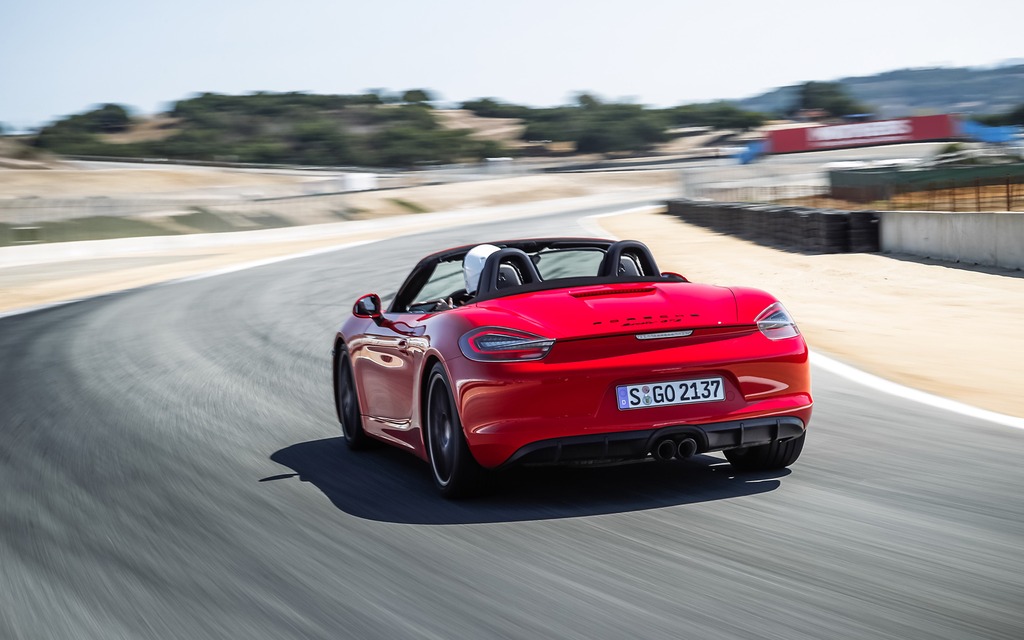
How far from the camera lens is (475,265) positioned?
21.4 feet

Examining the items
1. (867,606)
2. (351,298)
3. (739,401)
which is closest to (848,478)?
(739,401)

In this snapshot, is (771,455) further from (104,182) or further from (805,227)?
(104,182)

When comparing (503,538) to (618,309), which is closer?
(503,538)

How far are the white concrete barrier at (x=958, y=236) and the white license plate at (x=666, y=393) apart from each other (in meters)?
12.8

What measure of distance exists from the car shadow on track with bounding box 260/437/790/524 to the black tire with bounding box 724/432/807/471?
0.06 metres

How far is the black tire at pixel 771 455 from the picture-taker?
610 cm

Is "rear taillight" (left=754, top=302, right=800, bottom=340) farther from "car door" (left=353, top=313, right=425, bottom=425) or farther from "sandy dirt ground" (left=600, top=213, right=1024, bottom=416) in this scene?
"sandy dirt ground" (left=600, top=213, right=1024, bottom=416)

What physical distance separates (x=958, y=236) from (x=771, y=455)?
14.0 metres

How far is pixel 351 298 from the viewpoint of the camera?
19938mm

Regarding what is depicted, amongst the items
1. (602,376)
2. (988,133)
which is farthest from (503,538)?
(988,133)

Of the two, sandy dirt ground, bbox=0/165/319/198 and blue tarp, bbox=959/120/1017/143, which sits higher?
sandy dirt ground, bbox=0/165/319/198

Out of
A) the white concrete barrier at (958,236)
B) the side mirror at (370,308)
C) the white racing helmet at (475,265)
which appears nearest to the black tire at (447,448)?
the white racing helmet at (475,265)

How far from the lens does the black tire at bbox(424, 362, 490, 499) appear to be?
565cm

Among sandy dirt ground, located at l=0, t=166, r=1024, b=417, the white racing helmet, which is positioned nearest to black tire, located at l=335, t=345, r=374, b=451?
the white racing helmet
